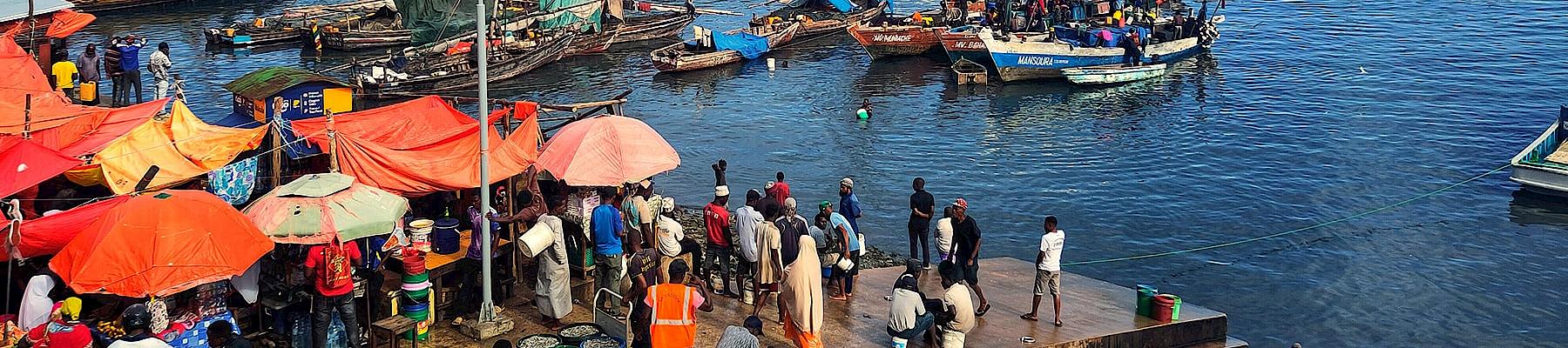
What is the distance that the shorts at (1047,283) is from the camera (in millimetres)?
14547

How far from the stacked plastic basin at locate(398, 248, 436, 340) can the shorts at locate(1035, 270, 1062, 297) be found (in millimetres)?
6376

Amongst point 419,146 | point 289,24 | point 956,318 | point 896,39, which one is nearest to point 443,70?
point 289,24

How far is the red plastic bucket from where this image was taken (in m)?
15.3

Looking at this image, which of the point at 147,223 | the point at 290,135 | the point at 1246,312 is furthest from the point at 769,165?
the point at 147,223

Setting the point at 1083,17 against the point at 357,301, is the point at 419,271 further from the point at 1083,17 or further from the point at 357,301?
the point at 1083,17

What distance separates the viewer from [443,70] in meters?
40.0

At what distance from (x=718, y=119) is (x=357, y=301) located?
23.1 meters

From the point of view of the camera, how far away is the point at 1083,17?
44500mm

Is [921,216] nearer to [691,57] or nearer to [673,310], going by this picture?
[673,310]

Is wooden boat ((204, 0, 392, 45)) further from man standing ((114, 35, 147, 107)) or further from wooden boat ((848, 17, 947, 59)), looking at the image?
man standing ((114, 35, 147, 107))

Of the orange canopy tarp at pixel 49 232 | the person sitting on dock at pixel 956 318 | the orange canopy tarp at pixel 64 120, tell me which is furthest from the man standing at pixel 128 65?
the person sitting on dock at pixel 956 318

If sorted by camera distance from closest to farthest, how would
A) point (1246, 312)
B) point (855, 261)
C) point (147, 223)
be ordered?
point (147, 223) → point (855, 261) → point (1246, 312)

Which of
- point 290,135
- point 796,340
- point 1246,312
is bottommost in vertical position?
point 1246,312

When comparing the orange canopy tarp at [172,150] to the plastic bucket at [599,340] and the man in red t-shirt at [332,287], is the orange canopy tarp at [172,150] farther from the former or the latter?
the plastic bucket at [599,340]
